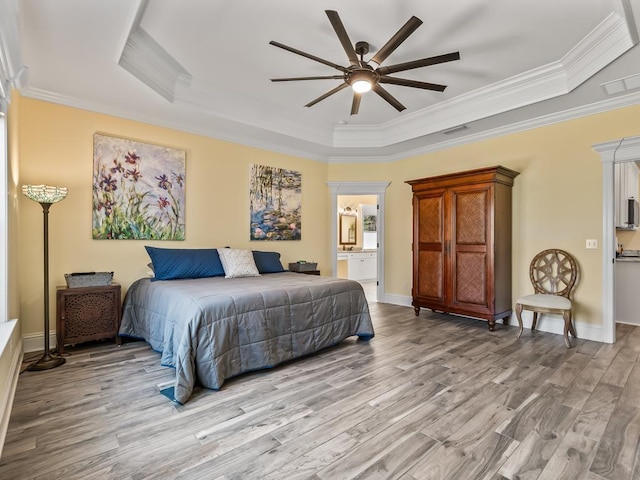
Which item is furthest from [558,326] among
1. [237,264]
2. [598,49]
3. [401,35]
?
[237,264]

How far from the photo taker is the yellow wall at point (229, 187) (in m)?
3.29

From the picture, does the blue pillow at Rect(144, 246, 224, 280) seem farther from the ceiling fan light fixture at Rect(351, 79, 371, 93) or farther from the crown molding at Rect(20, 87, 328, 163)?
the ceiling fan light fixture at Rect(351, 79, 371, 93)

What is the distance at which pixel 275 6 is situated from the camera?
8.28 ft

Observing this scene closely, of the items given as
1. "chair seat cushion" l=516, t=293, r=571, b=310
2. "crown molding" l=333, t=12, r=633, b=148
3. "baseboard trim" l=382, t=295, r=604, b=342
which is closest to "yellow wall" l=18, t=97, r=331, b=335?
"crown molding" l=333, t=12, r=633, b=148

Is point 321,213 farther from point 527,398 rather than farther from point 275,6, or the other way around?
point 527,398

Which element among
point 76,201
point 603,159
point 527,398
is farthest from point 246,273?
point 603,159

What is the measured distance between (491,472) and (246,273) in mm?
3002

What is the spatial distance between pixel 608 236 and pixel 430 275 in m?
1.98

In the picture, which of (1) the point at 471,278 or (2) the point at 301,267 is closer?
(1) the point at 471,278

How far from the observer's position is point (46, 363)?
2.79 metres

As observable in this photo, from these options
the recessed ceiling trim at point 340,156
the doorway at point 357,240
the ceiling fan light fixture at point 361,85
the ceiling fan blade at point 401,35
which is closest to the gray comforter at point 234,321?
the ceiling fan light fixture at point 361,85

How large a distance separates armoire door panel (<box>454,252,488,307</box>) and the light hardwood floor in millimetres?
1017

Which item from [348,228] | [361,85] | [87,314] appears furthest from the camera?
[348,228]

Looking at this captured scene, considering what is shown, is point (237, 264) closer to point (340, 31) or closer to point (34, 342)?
point (34, 342)
